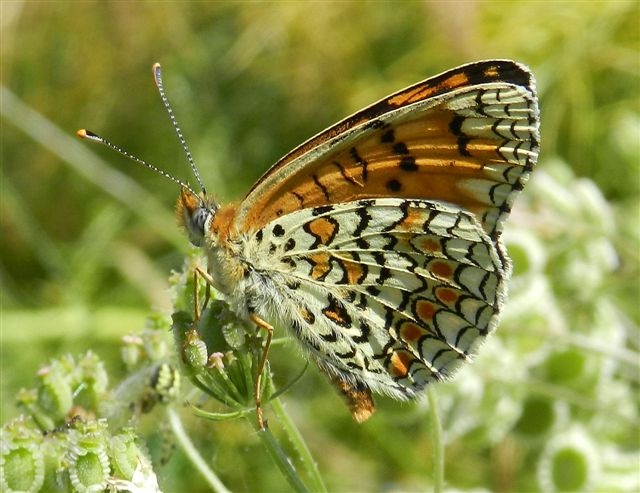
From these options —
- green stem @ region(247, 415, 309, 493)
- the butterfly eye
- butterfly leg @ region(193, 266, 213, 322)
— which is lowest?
green stem @ region(247, 415, 309, 493)

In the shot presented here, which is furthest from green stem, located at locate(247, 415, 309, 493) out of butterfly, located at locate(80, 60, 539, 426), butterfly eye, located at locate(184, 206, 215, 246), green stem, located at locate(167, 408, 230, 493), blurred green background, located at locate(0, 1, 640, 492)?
blurred green background, located at locate(0, 1, 640, 492)

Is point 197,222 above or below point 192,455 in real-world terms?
above

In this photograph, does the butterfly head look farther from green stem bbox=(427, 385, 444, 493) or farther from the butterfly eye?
green stem bbox=(427, 385, 444, 493)

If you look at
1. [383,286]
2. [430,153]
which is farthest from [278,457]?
[430,153]

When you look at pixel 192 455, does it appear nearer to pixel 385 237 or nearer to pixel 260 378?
pixel 260 378

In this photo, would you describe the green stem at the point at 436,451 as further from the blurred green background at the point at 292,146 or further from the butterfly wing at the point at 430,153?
the blurred green background at the point at 292,146

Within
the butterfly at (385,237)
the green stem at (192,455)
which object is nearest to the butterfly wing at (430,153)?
the butterfly at (385,237)

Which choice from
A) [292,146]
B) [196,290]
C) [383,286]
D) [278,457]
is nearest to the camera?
[278,457]
